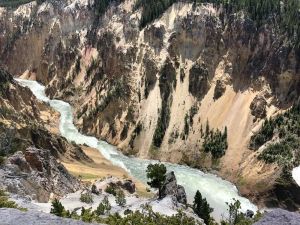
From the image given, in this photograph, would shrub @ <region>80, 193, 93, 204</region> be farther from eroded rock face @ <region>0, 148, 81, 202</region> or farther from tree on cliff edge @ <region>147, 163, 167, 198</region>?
tree on cliff edge @ <region>147, 163, 167, 198</region>

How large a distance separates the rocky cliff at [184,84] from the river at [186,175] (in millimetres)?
2085

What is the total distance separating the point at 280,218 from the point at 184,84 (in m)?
107

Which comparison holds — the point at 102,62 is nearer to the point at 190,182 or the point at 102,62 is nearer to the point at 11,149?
the point at 190,182

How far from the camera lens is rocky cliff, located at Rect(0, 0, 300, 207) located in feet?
367

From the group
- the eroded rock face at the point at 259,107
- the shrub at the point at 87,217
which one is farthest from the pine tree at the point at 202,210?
the eroded rock face at the point at 259,107

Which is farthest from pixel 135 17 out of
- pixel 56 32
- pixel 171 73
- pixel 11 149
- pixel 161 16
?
pixel 11 149

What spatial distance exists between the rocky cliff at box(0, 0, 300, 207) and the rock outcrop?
7663 centimetres

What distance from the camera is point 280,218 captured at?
20.1 metres

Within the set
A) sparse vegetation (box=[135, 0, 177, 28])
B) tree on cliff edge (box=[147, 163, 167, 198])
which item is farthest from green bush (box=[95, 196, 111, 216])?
sparse vegetation (box=[135, 0, 177, 28])

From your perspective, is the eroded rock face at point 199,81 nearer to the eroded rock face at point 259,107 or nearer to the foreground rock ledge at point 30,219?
the eroded rock face at point 259,107

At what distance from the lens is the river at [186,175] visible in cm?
9400

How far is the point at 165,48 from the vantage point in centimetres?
13275

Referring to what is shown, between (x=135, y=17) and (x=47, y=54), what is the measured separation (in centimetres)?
4276

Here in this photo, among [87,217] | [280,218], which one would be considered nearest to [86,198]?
[87,217]
